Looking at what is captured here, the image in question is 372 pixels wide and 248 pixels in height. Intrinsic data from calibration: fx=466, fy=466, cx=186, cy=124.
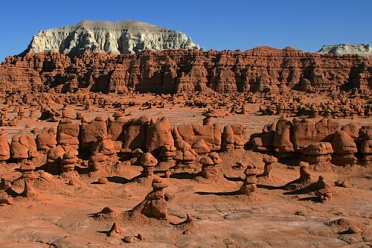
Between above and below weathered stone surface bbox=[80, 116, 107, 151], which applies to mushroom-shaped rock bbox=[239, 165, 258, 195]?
below

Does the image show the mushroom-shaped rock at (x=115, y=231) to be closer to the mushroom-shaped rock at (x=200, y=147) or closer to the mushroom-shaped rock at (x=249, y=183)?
the mushroom-shaped rock at (x=249, y=183)

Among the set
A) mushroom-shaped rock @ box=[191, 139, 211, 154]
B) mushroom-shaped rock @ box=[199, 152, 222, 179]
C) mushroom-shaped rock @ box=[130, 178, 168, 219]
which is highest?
mushroom-shaped rock @ box=[191, 139, 211, 154]

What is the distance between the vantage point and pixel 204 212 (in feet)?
42.7

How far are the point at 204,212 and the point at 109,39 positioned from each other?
3469 inches

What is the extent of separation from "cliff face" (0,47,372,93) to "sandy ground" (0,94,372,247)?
4528 cm

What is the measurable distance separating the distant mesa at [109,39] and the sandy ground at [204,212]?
80.9 metres

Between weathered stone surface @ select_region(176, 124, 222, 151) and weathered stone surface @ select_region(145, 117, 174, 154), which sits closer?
weathered stone surface @ select_region(145, 117, 174, 154)

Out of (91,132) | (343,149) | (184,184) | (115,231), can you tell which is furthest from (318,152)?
(115,231)

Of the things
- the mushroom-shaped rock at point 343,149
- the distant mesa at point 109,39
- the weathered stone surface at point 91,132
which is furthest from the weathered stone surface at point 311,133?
the distant mesa at point 109,39

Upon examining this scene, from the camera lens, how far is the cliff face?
2445 inches

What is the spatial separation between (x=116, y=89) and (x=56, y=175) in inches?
1981

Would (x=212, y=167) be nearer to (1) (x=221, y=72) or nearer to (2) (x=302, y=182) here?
(2) (x=302, y=182)

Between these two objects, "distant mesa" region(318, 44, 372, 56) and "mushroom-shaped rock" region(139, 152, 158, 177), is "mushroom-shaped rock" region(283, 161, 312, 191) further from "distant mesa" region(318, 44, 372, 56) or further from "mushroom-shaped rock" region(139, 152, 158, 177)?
"distant mesa" region(318, 44, 372, 56)

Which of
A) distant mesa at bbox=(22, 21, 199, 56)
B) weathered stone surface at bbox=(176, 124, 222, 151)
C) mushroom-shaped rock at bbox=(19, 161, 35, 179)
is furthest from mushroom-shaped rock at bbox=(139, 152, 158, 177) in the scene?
distant mesa at bbox=(22, 21, 199, 56)
